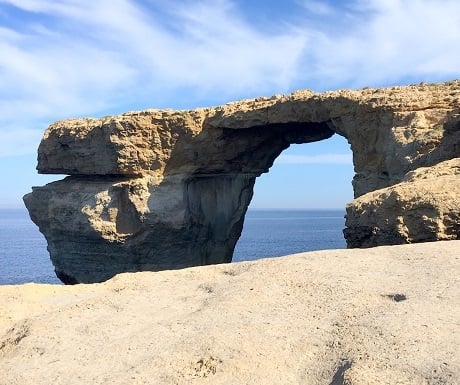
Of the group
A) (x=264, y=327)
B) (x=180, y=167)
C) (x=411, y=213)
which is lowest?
(x=264, y=327)

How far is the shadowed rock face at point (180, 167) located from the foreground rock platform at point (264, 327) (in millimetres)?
10251

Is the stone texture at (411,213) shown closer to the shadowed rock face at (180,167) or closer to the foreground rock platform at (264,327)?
the foreground rock platform at (264,327)

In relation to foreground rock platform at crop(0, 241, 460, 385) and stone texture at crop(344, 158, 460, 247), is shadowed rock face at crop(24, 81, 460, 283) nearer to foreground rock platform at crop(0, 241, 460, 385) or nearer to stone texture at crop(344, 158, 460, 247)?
stone texture at crop(344, 158, 460, 247)

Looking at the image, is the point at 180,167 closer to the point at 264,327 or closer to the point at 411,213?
the point at 411,213

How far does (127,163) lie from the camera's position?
72.5 feet

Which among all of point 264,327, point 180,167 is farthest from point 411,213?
point 180,167

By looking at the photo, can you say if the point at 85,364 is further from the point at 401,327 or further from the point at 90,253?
the point at 90,253

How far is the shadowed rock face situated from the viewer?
61.0 feet

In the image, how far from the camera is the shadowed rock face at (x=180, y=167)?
18578mm

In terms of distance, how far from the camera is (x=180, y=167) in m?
23.0

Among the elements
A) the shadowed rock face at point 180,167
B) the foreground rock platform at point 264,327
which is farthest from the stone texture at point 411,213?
the shadowed rock face at point 180,167

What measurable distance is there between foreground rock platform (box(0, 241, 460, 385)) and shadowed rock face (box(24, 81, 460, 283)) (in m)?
10.3

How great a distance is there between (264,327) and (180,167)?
17.4m

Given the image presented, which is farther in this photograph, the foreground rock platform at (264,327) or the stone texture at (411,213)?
the stone texture at (411,213)
